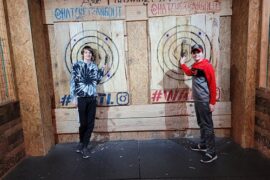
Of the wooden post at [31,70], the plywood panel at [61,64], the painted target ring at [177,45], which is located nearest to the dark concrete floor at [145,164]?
the wooden post at [31,70]

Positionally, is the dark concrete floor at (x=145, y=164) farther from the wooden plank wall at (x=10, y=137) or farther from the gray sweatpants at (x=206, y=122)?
the gray sweatpants at (x=206, y=122)

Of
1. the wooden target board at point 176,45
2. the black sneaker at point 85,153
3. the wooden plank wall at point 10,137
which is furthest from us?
the wooden target board at point 176,45

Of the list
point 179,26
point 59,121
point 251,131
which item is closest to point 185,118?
point 251,131

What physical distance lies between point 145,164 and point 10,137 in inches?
86.3

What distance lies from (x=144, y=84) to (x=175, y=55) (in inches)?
32.3

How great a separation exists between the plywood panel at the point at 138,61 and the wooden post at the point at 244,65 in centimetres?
165

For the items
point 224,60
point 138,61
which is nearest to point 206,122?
point 224,60

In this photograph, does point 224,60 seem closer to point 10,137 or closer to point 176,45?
point 176,45

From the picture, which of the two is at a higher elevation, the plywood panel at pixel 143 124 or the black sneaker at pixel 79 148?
the plywood panel at pixel 143 124

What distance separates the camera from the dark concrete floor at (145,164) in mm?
3287

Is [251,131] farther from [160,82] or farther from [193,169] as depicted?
[160,82]

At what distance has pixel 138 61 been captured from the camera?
174 inches

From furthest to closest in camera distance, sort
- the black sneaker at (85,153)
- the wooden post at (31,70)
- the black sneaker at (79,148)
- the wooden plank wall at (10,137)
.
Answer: the black sneaker at (79,148) → the black sneaker at (85,153) → the wooden post at (31,70) → the wooden plank wall at (10,137)

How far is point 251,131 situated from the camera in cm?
398
